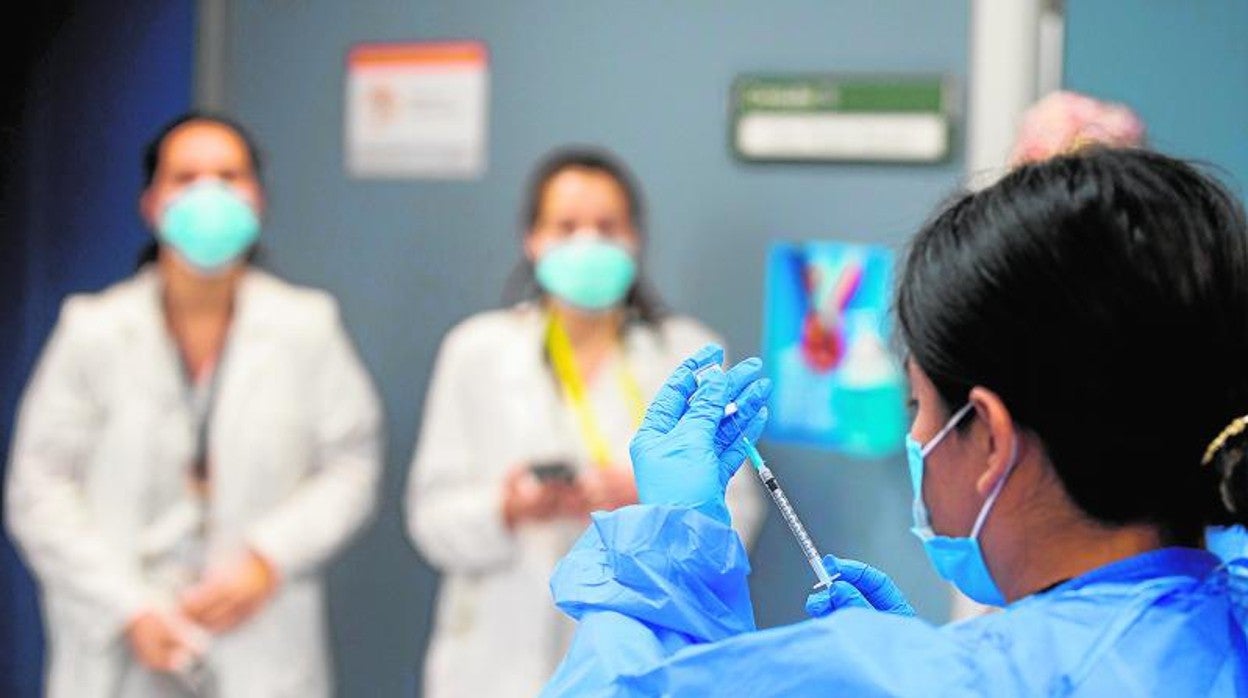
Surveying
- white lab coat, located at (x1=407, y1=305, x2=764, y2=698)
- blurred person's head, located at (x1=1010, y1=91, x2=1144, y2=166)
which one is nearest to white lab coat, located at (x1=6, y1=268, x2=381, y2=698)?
white lab coat, located at (x1=407, y1=305, x2=764, y2=698)

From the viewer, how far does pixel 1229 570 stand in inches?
42.9

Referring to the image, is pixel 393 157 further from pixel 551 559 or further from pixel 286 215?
pixel 551 559

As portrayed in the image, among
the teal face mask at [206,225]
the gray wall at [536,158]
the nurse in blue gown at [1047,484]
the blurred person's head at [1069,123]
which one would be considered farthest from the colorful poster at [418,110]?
the nurse in blue gown at [1047,484]

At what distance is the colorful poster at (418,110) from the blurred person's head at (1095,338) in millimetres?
2483

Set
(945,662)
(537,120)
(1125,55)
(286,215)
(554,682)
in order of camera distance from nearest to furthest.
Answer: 1. (945,662)
2. (554,682)
3. (1125,55)
4. (537,120)
5. (286,215)

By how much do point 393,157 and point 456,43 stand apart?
0.28 meters

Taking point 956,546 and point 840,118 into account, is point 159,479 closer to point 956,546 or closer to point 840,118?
point 840,118

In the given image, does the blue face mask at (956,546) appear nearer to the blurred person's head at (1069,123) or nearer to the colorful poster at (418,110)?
the blurred person's head at (1069,123)

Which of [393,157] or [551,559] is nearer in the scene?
[551,559]

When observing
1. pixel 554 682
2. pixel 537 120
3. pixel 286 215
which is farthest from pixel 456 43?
pixel 554 682

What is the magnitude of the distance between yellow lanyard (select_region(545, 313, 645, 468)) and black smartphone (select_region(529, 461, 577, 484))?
0.24 ft

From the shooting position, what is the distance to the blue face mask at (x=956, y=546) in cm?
117

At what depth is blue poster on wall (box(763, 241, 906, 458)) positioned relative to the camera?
3.08m

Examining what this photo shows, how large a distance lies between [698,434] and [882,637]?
0.22 m
